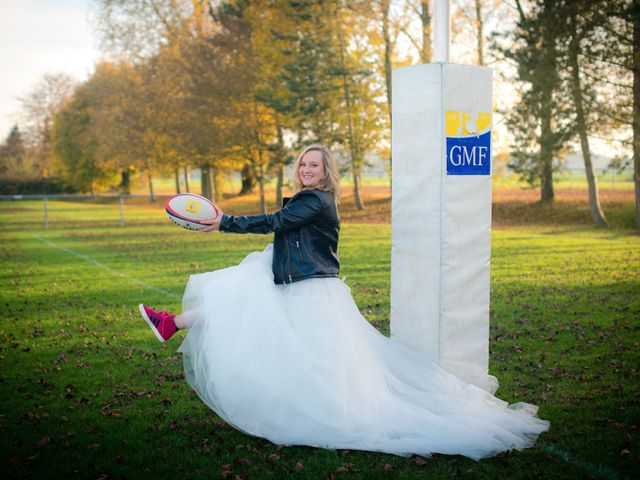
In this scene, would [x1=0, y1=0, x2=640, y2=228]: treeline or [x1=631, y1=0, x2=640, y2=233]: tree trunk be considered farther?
[x1=0, y1=0, x2=640, y2=228]: treeline

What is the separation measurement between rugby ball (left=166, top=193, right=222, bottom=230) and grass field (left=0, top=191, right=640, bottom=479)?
1.64 m

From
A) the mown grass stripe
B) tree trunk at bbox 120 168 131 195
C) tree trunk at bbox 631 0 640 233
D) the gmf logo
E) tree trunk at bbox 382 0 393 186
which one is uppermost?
tree trunk at bbox 382 0 393 186

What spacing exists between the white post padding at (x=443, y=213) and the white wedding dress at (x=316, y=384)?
49cm

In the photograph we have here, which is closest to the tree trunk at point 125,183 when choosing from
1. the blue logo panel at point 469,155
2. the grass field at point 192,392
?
the grass field at point 192,392

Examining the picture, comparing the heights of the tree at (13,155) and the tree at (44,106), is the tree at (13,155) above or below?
below

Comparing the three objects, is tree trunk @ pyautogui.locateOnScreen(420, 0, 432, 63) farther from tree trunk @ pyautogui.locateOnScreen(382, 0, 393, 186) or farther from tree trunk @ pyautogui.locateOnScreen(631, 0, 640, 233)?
tree trunk @ pyautogui.locateOnScreen(631, 0, 640, 233)

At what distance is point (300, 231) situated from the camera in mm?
5113

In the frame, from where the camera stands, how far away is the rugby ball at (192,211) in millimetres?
5109

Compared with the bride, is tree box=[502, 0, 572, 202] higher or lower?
higher

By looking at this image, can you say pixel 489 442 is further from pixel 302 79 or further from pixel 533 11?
pixel 302 79

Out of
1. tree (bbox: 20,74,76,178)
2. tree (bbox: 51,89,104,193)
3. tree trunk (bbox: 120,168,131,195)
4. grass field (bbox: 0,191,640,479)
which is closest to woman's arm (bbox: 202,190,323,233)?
grass field (bbox: 0,191,640,479)

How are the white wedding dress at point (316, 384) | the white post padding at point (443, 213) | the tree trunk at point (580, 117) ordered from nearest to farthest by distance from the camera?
the white wedding dress at point (316, 384)
the white post padding at point (443, 213)
the tree trunk at point (580, 117)

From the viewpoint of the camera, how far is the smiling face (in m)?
5.17

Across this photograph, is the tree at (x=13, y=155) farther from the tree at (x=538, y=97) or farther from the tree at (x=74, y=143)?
the tree at (x=538, y=97)
